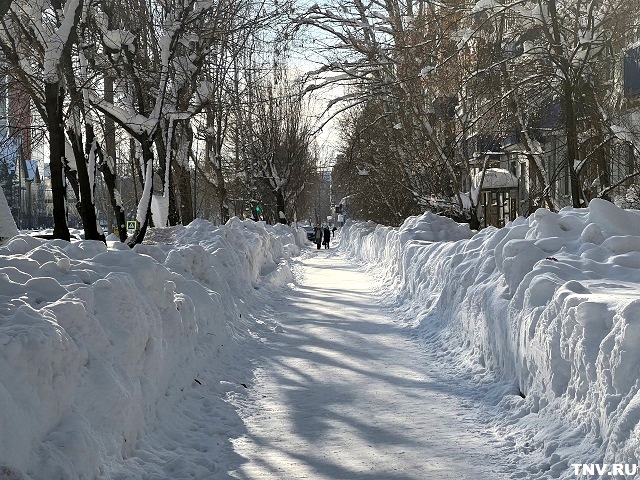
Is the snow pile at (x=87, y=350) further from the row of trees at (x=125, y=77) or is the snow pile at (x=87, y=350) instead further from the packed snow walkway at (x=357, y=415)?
the row of trees at (x=125, y=77)

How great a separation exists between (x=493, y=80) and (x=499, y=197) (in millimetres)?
35601

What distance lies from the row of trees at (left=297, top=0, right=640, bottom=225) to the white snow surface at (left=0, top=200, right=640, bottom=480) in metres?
4.13

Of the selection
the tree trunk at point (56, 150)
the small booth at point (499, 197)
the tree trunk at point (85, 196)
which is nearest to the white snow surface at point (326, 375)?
the tree trunk at point (56, 150)

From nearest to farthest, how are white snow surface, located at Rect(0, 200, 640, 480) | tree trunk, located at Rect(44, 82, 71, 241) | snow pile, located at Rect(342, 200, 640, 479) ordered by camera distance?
1. white snow surface, located at Rect(0, 200, 640, 480)
2. snow pile, located at Rect(342, 200, 640, 479)
3. tree trunk, located at Rect(44, 82, 71, 241)

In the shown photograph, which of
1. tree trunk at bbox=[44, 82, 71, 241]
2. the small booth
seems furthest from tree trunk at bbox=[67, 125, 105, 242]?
the small booth

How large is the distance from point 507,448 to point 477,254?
6.53 m

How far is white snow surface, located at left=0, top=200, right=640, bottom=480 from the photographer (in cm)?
519

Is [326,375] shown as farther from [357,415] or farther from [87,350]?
[87,350]

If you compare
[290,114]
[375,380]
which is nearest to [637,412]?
[375,380]

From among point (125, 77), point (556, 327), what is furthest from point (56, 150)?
point (556, 327)

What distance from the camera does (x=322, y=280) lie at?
25.9 metres

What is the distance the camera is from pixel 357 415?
7.54 m

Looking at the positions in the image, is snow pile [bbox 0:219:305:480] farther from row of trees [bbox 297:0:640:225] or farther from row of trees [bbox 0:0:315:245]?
row of trees [bbox 297:0:640:225]

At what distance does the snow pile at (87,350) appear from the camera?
189 inches
